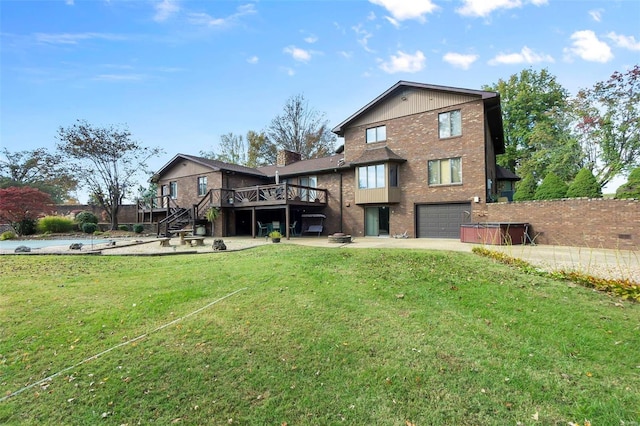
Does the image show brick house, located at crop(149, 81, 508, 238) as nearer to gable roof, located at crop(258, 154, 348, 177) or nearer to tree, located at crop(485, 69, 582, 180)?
gable roof, located at crop(258, 154, 348, 177)


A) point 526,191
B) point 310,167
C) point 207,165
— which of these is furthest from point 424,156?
point 207,165

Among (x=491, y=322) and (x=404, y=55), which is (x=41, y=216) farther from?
(x=491, y=322)

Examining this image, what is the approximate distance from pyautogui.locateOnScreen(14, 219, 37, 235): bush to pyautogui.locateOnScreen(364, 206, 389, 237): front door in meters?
24.0

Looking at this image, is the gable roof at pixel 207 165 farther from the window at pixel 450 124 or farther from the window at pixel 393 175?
the window at pixel 450 124

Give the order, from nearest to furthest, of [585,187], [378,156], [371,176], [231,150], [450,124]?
[585,187] → [450,124] → [378,156] → [371,176] → [231,150]

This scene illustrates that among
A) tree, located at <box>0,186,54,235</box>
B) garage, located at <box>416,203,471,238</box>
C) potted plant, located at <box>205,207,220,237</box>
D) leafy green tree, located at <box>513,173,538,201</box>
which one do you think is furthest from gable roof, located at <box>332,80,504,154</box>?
tree, located at <box>0,186,54,235</box>

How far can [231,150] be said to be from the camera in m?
40.0

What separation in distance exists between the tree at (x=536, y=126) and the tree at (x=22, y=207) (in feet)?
122

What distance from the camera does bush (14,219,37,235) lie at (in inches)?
871

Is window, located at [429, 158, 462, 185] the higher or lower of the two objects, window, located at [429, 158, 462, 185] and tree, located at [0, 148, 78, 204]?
the lower

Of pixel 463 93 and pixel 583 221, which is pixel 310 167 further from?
pixel 583 221

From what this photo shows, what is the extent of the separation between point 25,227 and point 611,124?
41.4 meters

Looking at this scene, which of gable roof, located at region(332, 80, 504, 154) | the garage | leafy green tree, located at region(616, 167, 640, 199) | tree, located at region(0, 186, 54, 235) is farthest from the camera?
tree, located at region(0, 186, 54, 235)

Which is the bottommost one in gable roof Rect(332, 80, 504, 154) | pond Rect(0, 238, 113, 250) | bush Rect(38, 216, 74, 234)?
pond Rect(0, 238, 113, 250)
